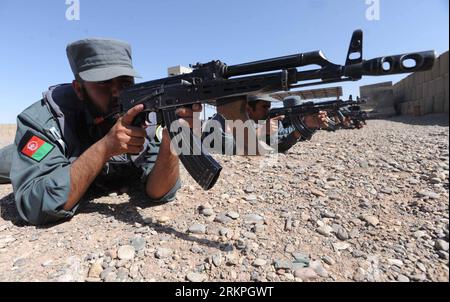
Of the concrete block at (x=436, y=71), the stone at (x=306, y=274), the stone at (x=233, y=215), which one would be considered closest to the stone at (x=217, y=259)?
the stone at (x=306, y=274)

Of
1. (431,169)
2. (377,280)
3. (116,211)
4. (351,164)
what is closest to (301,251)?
(377,280)

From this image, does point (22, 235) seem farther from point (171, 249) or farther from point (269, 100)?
point (269, 100)

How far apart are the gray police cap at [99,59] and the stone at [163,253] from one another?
1.33 metres

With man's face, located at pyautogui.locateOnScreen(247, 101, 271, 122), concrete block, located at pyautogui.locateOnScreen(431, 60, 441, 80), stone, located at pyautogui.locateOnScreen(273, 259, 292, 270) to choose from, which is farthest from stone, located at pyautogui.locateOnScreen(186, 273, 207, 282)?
concrete block, located at pyautogui.locateOnScreen(431, 60, 441, 80)

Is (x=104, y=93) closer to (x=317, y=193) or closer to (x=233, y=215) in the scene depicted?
(x=233, y=215)

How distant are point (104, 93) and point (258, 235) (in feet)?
5.47

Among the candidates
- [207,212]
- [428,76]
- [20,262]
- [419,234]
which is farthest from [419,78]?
[20,262]

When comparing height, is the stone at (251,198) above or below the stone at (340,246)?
below

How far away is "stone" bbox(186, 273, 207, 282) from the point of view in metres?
1.38

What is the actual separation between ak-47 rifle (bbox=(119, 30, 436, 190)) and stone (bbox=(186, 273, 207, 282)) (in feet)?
2.61

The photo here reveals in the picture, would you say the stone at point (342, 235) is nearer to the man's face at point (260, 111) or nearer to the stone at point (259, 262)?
the stone at point (259, 262)

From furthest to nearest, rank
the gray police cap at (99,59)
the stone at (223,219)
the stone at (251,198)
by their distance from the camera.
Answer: the stone at (251,198)
the gray police cap at (99,59)
the stone at (223,219)

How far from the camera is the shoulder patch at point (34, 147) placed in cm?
209
